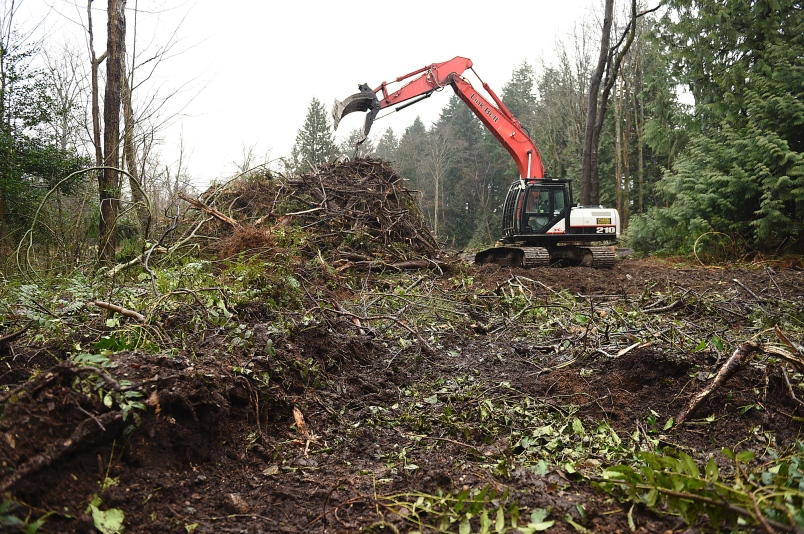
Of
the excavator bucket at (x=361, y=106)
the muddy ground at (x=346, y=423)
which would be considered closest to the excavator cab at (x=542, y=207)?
the excavator bucket at (x=361, y=106)

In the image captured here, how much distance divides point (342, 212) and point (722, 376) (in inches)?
316

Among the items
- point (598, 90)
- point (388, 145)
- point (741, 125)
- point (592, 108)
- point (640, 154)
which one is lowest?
point (741, 125)

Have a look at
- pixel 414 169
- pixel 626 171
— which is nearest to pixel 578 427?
pixel 626 171

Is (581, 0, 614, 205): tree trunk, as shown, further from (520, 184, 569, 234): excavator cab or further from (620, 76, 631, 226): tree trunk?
(620, 76, 631, 226): tree trunk

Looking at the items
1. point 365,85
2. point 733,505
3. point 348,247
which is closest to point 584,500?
point 733,505

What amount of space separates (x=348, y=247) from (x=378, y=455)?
7.00 metres

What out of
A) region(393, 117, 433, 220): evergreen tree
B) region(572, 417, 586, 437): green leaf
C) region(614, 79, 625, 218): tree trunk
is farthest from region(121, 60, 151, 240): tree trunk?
region(393, 117, 433, 220): evergreen tree

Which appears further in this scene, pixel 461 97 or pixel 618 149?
pixel 618 149

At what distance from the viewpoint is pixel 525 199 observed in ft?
38.7

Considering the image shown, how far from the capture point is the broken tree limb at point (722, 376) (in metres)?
2.85

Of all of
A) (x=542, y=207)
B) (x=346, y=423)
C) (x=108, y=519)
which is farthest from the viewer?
(x=542, y=207)

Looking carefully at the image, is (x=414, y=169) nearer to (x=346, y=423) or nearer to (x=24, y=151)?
(x=24, y=151)

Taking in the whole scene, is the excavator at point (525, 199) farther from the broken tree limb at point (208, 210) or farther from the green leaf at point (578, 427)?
the green leaf at point (578, 427)

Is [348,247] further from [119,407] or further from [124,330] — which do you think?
[119,407]
